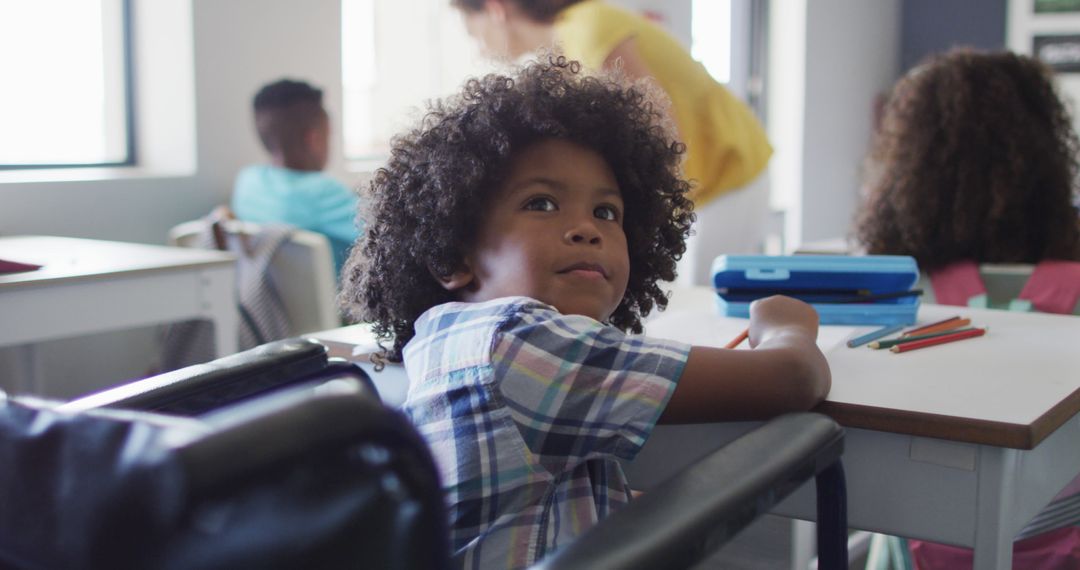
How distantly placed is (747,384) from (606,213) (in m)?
0.29

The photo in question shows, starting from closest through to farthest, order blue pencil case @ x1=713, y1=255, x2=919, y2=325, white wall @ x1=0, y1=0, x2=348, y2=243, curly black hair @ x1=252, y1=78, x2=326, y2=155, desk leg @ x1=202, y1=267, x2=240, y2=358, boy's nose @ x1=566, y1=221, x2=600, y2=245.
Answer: boy's nose @ x1=566, y1=221, x2=600, y2=245 → blue pencil case @ x1=713, y1=255, x2=919, y2=325 → desk leg @ x1=202, y1=267, x2=240, y2=358 → white wall @ x1=0, y1=0, x2=348, y2=243 → curly black hair @ x1=252, y1=78, x2=326, y2=155

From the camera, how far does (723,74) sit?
5875 mm

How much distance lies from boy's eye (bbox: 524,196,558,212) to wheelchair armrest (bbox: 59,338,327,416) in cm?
25

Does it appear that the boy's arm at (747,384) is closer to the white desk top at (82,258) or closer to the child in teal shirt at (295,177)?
the white desk top at (82,258)

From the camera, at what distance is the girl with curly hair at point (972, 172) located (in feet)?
5.98

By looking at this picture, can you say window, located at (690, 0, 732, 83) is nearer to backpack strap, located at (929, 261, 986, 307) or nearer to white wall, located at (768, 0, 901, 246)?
white wall, located at (768, 0, 901, 246)

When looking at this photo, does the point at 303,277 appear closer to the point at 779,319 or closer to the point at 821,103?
the point at 779,319

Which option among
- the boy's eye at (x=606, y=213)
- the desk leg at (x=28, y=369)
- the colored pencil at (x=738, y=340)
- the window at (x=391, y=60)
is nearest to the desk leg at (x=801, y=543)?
the colored pencil at (x=738, y=340)

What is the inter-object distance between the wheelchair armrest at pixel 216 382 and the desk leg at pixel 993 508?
60 centimetres

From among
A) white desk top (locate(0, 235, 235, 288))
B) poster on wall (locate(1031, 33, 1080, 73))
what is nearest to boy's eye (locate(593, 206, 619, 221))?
white desk top (locate(0, 235, 235, 288))

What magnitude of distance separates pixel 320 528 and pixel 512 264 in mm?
588

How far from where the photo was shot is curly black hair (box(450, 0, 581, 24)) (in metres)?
2.28

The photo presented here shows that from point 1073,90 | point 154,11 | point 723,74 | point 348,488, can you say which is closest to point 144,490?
point 348,488

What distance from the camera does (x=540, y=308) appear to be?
2.94 ft
